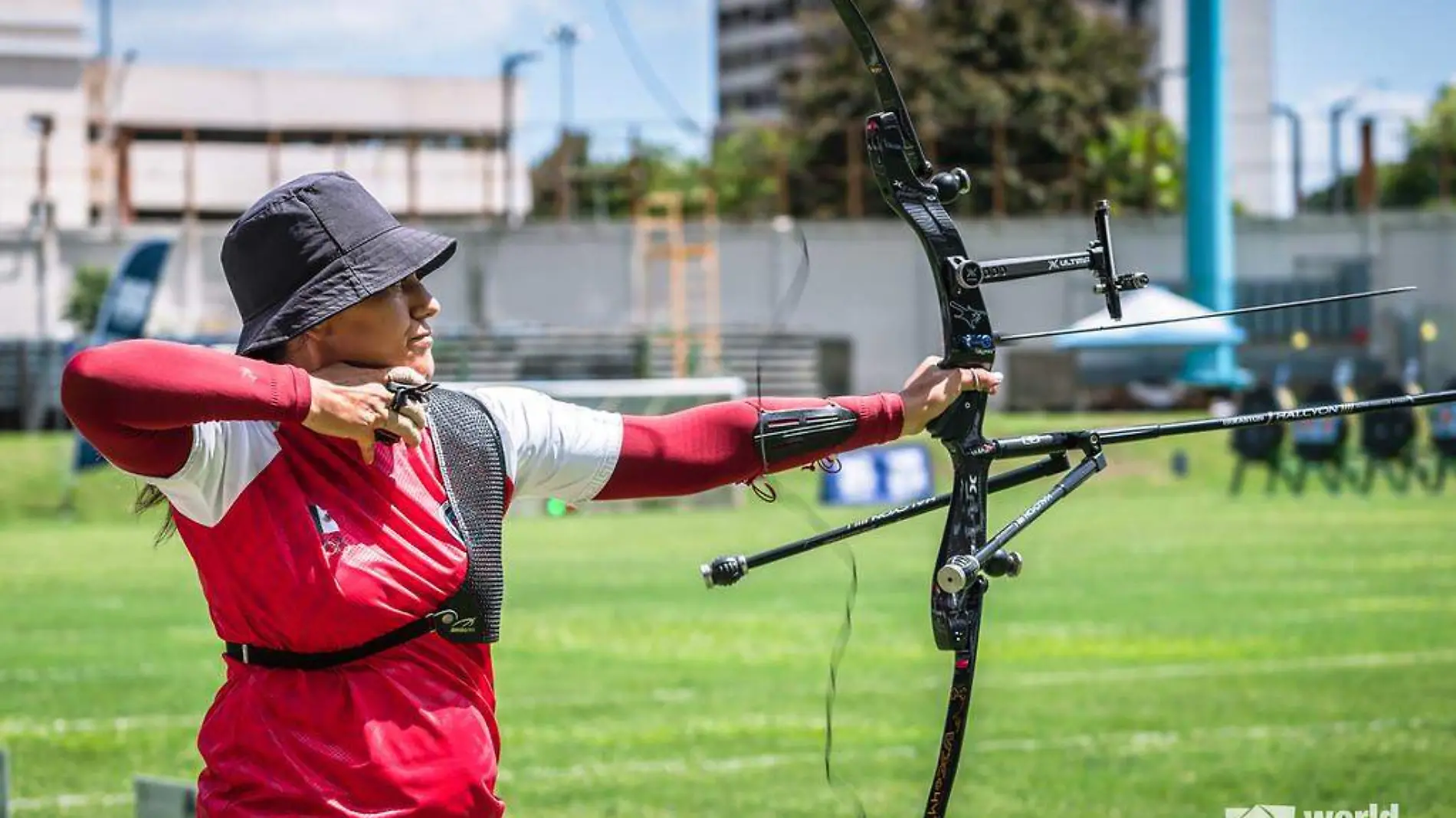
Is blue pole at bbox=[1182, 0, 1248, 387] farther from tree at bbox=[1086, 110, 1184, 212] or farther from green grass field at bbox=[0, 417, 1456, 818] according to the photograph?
tree at bbox=[1086, 110, 1184, 212]

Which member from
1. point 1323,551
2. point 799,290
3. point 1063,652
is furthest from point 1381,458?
point 799,290

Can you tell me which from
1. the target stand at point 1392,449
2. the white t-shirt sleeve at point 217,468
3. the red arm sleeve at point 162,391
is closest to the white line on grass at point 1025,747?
the white t-shirt sleeve at point 217,468

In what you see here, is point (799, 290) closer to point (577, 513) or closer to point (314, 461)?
point (314, 461)

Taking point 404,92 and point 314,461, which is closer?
point 314,461

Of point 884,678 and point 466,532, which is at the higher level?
point 466,532

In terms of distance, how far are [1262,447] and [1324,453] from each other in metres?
1.11

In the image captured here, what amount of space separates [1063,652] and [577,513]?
15175 mm

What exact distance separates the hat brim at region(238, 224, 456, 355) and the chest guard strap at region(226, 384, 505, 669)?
0.24 metres

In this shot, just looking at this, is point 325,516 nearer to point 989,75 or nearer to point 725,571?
point 725,571

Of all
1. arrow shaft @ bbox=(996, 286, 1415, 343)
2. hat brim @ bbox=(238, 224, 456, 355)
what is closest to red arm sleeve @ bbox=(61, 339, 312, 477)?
hat brim @ bbox=(238, 224, 456, 355)

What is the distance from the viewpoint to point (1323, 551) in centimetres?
1978

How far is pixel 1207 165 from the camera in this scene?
89.8ft

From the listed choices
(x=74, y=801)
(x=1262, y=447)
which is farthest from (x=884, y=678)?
(x=1262, y=447)

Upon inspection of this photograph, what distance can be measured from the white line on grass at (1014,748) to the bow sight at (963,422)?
5.42 m
